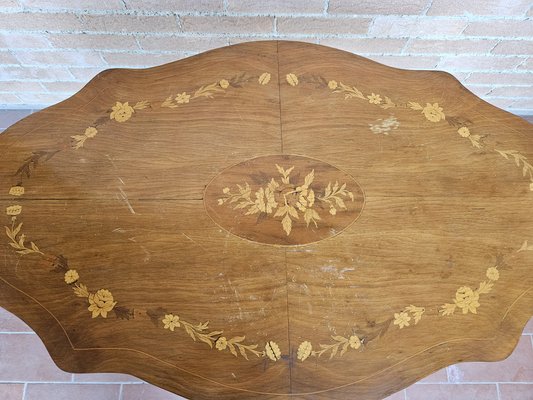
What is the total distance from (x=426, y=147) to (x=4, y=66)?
150 cm

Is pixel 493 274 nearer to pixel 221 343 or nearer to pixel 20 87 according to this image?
pixel 221 343

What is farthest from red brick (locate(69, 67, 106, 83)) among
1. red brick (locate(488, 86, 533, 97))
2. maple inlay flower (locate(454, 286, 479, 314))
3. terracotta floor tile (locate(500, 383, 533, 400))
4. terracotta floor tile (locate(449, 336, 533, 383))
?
terracotta floor tile (locate(500, 383, 533, 400))

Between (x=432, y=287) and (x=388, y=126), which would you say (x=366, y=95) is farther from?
(x=432, y=287)

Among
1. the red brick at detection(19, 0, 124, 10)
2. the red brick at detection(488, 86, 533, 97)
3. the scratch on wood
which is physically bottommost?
the scratch on wood

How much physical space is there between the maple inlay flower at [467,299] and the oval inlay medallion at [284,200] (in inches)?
10.4

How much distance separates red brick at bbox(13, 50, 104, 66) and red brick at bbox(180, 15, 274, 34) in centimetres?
38

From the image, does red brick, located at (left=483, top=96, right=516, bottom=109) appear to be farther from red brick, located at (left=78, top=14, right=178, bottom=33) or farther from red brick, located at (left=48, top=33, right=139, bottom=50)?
red brick, located at (left=48, top=33, right=139, bottom=50)

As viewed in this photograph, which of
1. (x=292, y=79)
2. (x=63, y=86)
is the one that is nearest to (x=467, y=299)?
Answer: (x=292, y=79)

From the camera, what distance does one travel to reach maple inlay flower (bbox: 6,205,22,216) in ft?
3.04

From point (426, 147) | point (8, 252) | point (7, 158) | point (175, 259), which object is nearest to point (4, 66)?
point (7, 158)

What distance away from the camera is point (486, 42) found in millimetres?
1494

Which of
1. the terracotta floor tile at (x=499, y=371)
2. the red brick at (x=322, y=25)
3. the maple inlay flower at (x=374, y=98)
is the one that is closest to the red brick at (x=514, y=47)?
the red brick at (x=322, y=25)

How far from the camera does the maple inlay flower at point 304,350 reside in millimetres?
841

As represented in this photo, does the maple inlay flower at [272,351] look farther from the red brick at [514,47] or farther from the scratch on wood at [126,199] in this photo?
the red brick at [514,47]
